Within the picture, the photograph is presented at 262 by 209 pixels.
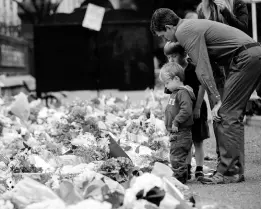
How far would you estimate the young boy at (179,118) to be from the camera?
16.8 ft

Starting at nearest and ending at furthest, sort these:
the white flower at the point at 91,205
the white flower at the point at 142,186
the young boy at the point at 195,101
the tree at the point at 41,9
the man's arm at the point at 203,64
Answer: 1. the white flower at the point at 91,205
2. the white flower at the point at 142,186
3. the man's arm at the point at 203,64
4. the young boy at the point at 195,101
5. the tree at the point at 41,9

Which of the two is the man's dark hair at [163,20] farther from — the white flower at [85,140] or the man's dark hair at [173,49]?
the white flower at [85,140]

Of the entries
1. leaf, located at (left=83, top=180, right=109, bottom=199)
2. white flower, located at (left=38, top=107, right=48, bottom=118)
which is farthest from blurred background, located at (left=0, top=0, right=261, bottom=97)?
leaf, located at (left=83, top=180, right=109, bottom=199)

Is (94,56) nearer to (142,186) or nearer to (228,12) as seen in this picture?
(228,12)

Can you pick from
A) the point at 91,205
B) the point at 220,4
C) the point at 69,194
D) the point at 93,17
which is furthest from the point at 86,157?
the point at 93,17

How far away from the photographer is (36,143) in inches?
236

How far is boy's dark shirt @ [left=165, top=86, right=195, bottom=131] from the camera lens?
16.8ft

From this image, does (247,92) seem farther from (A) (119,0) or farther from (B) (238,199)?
→ (A) (119,0)

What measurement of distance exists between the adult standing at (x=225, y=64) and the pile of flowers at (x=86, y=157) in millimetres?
516

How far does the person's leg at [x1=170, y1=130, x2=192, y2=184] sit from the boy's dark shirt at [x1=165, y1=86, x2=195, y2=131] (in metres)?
0.07

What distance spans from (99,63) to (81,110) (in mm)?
3770

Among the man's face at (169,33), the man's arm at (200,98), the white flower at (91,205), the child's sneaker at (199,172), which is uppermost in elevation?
the man's face at (169,33)

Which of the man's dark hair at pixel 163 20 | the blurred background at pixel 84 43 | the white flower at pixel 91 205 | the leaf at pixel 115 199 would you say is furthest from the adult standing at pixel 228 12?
the blurred background at pixel 84 43

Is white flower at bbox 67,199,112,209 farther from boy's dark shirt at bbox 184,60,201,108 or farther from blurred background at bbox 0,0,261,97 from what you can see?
blurred background at bbox 0,0,261,97
